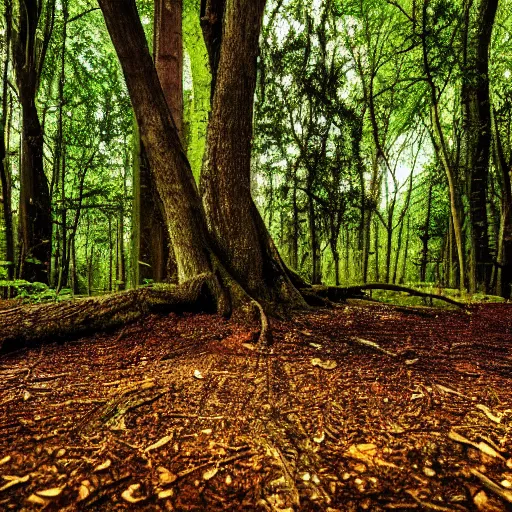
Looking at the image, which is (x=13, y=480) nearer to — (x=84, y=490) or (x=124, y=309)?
(x=84, y=490)

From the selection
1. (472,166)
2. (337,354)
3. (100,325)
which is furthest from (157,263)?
(472,166)

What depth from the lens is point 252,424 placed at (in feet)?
5.09

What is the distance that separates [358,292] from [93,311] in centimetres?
399

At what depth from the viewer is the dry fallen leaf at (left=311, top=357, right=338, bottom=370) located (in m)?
2.21

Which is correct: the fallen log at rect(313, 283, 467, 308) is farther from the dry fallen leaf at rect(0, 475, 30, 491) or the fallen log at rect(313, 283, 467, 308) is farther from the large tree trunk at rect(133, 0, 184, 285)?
the dry fallen leaf at rect(0, 475, 30, 491)

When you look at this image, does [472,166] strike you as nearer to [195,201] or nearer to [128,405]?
[195,201]

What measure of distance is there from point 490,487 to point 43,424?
190 cm

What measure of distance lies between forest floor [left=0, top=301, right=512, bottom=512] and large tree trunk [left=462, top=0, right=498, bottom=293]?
601 cm

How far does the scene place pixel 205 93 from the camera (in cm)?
571

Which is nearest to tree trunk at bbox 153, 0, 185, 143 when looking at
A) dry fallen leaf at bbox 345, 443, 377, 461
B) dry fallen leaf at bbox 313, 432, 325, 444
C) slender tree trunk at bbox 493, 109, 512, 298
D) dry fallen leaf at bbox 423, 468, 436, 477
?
dry fallen leaf at bbox 313, 432, 325, 444

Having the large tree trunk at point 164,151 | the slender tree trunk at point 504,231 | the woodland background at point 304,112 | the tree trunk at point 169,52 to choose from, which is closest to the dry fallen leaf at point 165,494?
the large tree trunk at point 164,151

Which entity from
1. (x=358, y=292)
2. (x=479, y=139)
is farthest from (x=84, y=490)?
(x=479, y=139)

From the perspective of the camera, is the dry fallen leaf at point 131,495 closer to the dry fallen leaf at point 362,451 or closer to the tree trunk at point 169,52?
the dry fallen leaf at point 362,451

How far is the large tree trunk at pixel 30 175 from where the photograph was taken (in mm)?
6113
